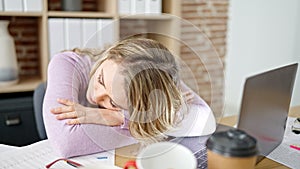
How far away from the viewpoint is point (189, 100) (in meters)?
0.93

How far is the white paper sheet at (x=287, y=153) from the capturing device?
0.92 metres

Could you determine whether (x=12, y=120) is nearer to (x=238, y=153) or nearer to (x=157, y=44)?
(x=157, y=44)

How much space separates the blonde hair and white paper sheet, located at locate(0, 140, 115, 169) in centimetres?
10

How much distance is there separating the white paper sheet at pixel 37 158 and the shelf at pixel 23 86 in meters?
1.09

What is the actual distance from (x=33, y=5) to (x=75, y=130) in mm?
1220

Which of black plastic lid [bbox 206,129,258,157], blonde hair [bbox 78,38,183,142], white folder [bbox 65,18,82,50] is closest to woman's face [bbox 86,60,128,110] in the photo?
blonde hair [bbox 78,38,183,142]

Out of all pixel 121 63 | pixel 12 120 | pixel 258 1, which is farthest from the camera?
pixel 258 1

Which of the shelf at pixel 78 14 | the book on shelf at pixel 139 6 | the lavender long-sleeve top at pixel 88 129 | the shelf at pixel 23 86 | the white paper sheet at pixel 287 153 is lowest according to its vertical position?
the shelf at pixel 23 86

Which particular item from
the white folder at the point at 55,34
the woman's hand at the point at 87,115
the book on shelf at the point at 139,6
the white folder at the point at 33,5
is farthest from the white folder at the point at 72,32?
the woman's hand at the point at 87,115

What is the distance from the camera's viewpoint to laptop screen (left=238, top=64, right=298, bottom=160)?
2.28ft

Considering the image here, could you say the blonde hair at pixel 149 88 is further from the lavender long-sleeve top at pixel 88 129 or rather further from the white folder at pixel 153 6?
the white folder at pixel 153 6

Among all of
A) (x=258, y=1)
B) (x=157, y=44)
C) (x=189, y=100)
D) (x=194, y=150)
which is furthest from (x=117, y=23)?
(x=258, y=1)

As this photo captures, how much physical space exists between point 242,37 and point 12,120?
1787mm

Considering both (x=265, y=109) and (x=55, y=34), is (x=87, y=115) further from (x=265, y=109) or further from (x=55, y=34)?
(x=55, y=34)
